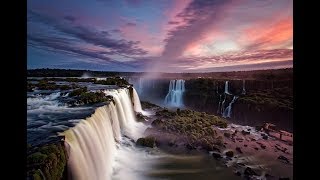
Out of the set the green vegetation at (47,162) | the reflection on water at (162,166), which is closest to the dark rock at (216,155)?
the reflection on water at (162,166)

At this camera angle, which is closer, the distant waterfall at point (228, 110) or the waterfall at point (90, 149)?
the waterfall at point (90, 149)

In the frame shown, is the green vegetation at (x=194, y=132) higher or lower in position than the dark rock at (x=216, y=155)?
higher

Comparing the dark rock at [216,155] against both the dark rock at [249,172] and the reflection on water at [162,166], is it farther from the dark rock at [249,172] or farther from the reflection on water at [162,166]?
the dark rock at [249,172]

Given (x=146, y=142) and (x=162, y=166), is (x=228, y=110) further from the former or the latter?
(x=162, y=166)

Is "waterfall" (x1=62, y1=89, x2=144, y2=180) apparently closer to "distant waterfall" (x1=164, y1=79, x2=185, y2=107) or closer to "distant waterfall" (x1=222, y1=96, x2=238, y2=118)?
"distant waterfall" (x1=222, y1=96, x2=238, y2=118)

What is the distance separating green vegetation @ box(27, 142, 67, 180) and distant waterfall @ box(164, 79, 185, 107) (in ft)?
52.8

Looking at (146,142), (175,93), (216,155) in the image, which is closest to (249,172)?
(216,155)

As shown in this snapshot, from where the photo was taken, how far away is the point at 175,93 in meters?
19.5

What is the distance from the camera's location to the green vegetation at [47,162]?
2.09 meters

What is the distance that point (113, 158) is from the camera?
4953 millimetres

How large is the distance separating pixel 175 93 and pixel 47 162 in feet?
56.9

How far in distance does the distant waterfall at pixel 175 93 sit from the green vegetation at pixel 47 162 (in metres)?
16.1

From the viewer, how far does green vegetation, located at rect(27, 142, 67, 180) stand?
2.09 meters
